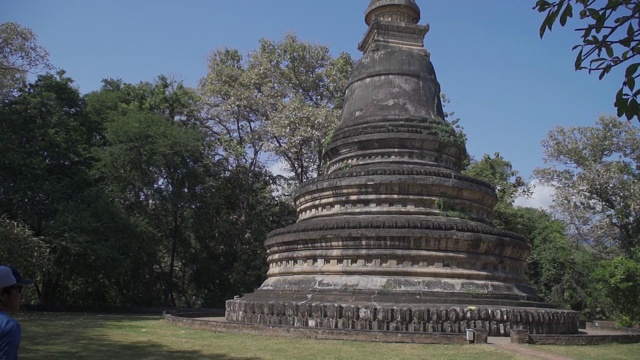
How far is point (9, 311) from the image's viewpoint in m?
3.94

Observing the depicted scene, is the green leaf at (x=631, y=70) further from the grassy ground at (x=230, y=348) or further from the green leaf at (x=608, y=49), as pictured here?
the grassy ground at (x=230, y=348)

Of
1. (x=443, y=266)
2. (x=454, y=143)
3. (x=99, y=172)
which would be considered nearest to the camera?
(x=443, y=266)

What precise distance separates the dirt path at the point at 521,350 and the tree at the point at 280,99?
21120 mm

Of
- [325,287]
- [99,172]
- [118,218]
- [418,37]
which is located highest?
[418,37]

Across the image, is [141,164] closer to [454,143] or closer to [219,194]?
[219,194]

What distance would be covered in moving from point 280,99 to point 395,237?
20.9 metres

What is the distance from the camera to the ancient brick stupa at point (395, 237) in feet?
44.4

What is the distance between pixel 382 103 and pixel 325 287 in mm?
8759

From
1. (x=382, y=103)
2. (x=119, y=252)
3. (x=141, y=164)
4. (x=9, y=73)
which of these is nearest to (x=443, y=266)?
(x=382, y=103)

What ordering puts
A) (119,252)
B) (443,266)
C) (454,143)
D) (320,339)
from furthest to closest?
(119,252) → (454,143) → (443,266) → (320,339)

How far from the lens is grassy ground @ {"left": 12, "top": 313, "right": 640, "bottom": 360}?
9.82 meters

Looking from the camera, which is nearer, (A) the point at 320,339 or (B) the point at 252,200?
(A) the point at 320,339

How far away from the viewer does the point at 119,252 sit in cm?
2497

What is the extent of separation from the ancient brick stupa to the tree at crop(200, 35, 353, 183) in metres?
9.96
